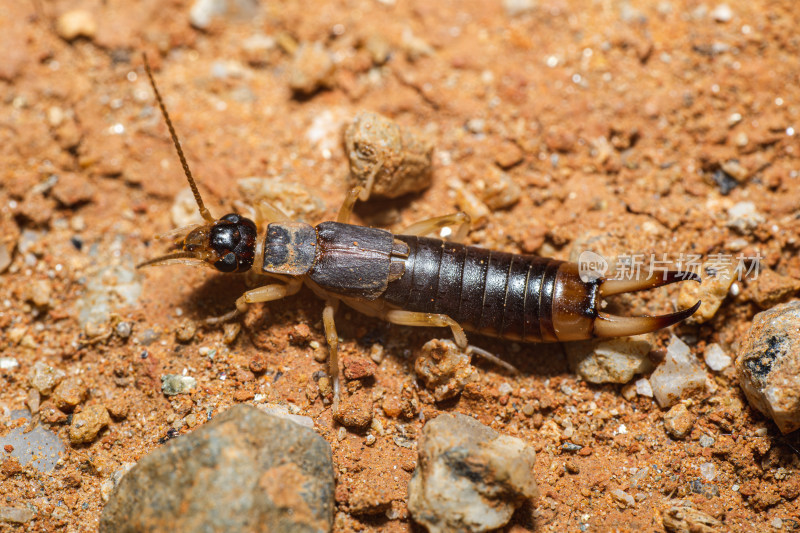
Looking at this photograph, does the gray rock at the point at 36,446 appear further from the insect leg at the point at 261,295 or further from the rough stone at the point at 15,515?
the insect leg at the point at 261,295

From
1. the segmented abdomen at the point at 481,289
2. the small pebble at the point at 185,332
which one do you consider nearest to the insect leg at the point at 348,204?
the segmented abdomen at the point at 481,289

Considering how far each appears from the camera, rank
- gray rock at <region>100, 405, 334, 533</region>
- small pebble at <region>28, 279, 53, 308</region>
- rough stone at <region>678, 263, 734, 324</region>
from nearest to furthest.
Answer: gray rock at <region>100, 405, 334, 533</region> → rough stone at <region>678, 263, 734, 324</region> → small pebble at <region>28, 279, 53, 308</region>

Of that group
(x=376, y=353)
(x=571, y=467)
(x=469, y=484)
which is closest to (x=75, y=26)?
(x=376, y=353)

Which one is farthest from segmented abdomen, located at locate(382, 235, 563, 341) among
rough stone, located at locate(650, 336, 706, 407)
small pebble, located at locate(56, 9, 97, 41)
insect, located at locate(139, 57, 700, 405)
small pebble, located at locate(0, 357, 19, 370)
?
small pebble, located at locate(56, 9, 97, 41)

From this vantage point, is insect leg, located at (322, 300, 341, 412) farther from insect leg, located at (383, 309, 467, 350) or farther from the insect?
insect leg, located at (383, 309, 467, 350)

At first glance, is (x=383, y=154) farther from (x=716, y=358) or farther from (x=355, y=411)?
(x=716, y=358)

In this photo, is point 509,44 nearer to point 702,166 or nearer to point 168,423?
point 702,166
